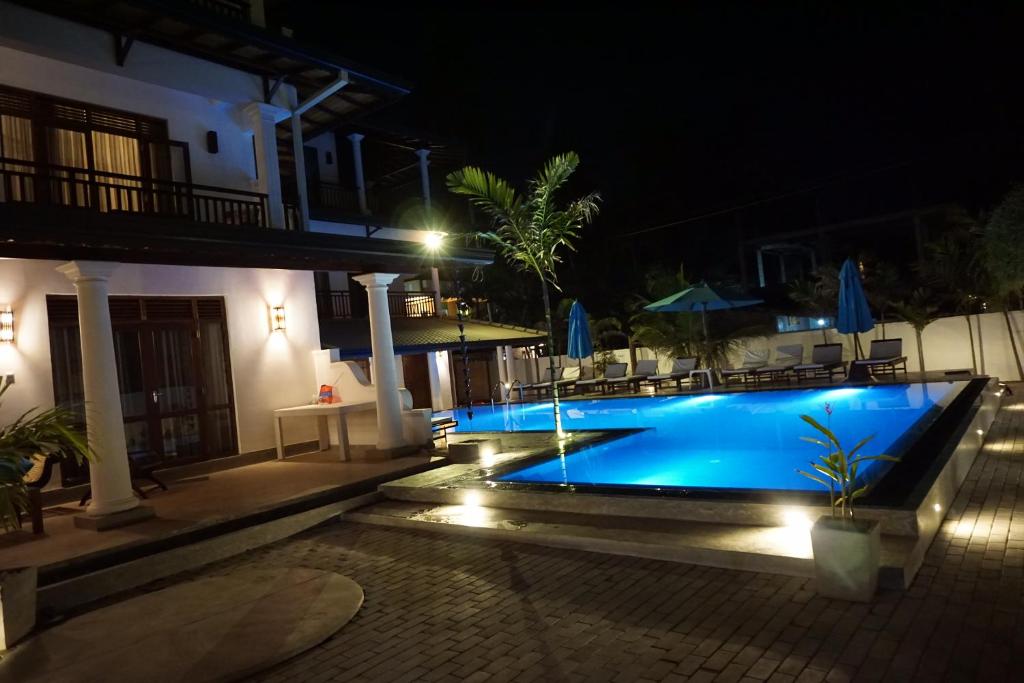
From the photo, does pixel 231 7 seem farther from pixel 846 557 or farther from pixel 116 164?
pixel 846 557

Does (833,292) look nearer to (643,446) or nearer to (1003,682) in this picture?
(643,446)

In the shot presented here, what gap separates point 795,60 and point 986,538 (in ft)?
94.2

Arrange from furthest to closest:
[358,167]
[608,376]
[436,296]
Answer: [436,296] → [608,376] → [358,167]

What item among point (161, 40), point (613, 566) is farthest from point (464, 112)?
point (613, 566)

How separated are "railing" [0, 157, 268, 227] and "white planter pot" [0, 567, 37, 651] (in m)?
4.76

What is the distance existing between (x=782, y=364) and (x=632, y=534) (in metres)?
14.0

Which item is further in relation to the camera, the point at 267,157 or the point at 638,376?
the point at 638,376

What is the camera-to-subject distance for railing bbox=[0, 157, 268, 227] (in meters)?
8.73

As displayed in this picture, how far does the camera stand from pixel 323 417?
40.0ft

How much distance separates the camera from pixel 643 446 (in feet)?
34.0

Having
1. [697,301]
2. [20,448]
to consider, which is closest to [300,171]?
[20,448]

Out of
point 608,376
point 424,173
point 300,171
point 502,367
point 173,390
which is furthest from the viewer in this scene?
point 502,367

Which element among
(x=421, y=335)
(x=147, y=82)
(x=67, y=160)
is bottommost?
(x=421, y=335)

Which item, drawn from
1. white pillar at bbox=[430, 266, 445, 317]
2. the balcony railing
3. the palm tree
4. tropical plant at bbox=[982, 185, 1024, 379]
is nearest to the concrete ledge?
the palm tree
